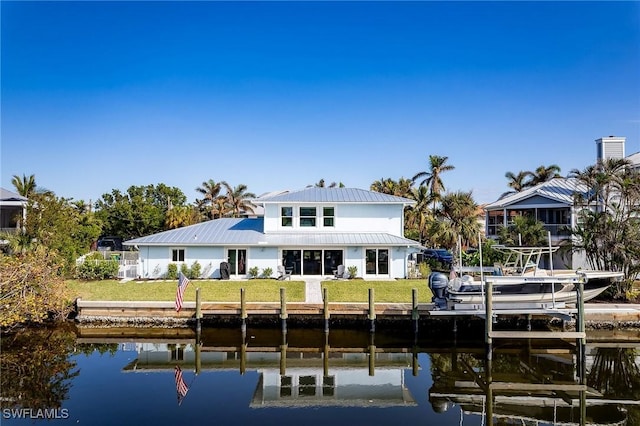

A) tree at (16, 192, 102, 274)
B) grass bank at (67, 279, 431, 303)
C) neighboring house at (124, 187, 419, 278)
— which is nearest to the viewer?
grass bank at (67, 279, 431, 303)

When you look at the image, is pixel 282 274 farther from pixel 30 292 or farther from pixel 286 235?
pixel 30 292

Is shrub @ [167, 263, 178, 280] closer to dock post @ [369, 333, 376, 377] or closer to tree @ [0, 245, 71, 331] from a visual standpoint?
tree @ [0, 245, 71, 331]

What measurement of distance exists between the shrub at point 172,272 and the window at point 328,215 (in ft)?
33.0

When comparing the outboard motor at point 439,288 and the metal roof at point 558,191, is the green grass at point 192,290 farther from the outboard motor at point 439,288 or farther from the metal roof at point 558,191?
the metal roof at point 558,191

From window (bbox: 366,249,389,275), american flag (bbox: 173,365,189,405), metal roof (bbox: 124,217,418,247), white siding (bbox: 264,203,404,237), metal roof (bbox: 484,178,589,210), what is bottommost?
american flag (bbox: 173,365,189,405)

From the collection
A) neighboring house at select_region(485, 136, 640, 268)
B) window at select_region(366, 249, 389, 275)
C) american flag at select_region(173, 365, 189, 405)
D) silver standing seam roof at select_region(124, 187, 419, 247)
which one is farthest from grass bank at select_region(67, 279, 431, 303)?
neighboring house at select_region(485, 136, 640, 268)

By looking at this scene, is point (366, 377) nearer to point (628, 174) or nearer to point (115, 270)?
point (115, 270)

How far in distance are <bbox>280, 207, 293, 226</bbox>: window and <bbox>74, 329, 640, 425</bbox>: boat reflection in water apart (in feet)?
34.5

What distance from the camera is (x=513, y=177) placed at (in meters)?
55.8

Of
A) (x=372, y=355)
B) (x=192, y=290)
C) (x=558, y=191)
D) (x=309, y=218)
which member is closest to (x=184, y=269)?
(x=192, y=290)

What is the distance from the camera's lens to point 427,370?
17344mm

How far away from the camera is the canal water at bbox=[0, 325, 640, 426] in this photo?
13477 millimetres

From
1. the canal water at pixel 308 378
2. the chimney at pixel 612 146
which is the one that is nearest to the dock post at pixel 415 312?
the canal water at pixel 308 378

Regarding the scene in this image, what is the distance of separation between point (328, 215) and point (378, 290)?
7228 mm
